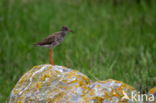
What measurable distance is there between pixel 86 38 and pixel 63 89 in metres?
5.37

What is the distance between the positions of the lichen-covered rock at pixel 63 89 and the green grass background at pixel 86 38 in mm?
1334

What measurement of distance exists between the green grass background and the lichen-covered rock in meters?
1.33

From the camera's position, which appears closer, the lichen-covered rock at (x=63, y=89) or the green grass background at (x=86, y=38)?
the lichen-covered rock at (x=63, y=89)

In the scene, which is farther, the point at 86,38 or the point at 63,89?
the point at 86,38

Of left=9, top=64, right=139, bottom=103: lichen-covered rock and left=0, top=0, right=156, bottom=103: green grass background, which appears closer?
left=9, top=64, right=139, bottom=103: lichen-covered rock

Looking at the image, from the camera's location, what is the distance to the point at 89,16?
11.2m

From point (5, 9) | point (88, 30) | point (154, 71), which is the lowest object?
point (154, 71)

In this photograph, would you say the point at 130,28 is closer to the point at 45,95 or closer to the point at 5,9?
the point at 5,9

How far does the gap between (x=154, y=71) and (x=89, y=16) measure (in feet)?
15.4

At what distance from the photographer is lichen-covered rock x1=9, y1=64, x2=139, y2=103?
13.6 feet

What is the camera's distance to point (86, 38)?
9.63 meters

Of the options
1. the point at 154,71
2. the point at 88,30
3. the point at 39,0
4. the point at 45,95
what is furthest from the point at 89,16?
the point at 45,95

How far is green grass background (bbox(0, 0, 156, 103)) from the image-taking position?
7105mm

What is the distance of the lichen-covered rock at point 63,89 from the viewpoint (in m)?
4.13
